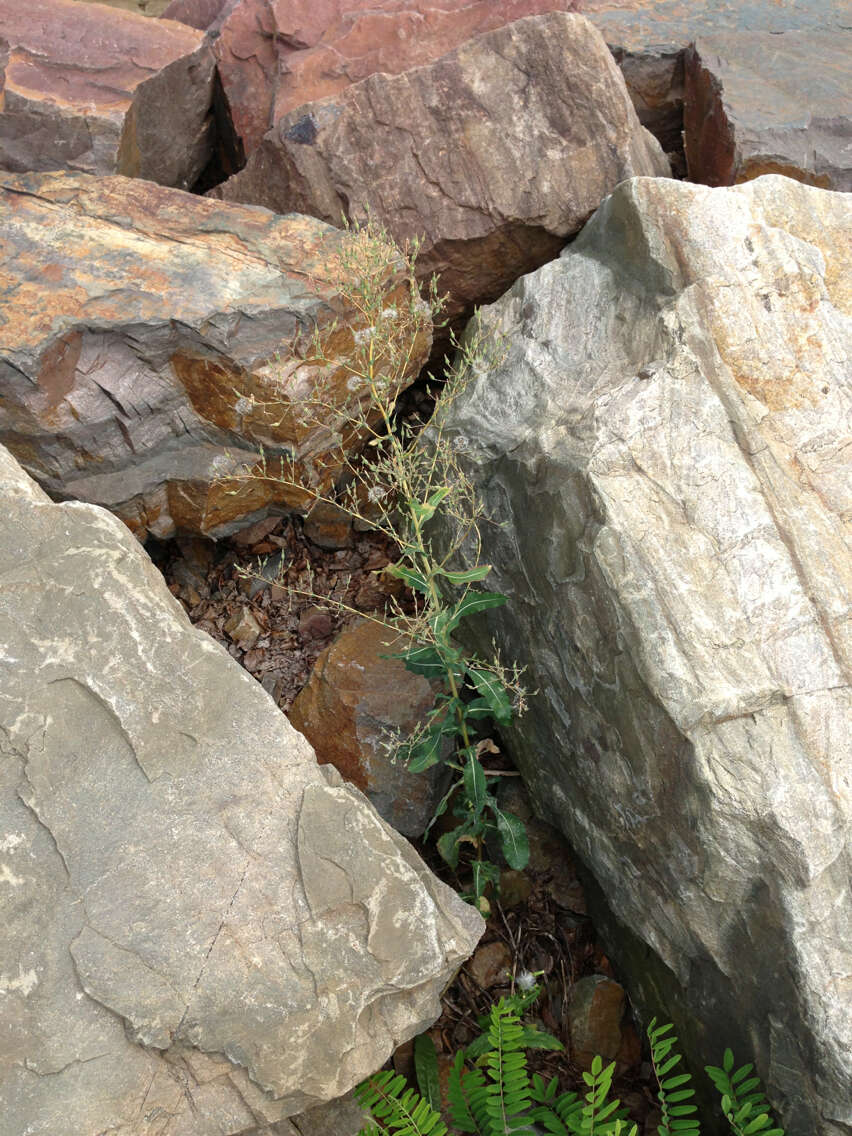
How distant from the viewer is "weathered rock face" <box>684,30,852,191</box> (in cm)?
411

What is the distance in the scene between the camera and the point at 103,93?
4.10m

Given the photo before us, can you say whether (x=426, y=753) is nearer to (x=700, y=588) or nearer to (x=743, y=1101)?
(x=700, y=588)

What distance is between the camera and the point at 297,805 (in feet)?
7.49

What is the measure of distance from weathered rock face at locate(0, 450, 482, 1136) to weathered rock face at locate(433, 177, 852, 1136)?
1.87 ft

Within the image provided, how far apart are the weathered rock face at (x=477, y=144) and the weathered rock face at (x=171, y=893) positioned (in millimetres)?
1918

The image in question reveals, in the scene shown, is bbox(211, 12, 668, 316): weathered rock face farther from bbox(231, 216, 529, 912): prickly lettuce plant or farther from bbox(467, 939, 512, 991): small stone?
bbox(467, 939, 512, 991): small stone

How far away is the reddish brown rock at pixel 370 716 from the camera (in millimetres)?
3146

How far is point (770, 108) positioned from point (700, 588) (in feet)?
8.78

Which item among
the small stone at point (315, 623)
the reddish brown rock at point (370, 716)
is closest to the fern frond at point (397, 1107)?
the reddish brown rock at point (370, 716)

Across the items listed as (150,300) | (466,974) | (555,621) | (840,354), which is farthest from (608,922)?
(150,300)

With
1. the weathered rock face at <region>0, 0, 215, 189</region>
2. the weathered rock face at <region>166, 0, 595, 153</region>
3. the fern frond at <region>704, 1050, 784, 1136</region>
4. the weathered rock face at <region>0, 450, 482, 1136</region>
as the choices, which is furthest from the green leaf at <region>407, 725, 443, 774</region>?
the weathered rock face at <region>166, 0, 595, 153</region>

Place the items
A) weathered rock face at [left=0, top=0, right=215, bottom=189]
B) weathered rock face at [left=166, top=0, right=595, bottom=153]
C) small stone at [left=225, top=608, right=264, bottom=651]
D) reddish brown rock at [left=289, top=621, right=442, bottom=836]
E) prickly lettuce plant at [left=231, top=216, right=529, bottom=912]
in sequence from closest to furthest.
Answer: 1. prickly lettuce plant at [left=231, top=216, right=529, bottom=912]
2. reddish brown rock at [left=289, top=621, right=442, bottom=836]
3. small stone at [left=225, top=608, right=264, bottom=651]
4. weathered rock face at [left=0, top=0, right=215, bottom=189]
5. weathered rock face at [left=166, top=0, right=595, bottom=153]

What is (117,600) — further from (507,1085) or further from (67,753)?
(507,1085)

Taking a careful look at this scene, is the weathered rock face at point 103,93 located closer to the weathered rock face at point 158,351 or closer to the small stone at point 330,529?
the weathered rock face at point 158,351
